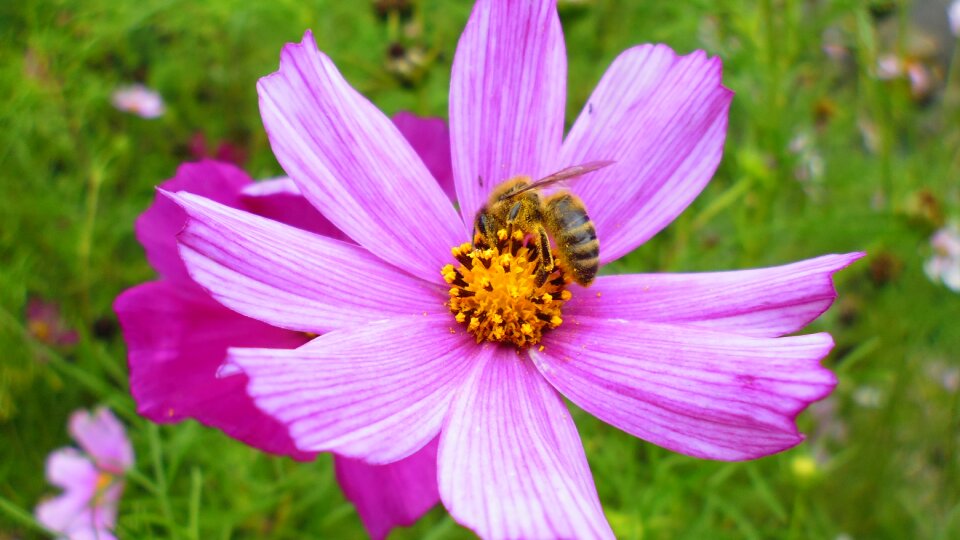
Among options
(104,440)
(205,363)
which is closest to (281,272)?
(205,363)

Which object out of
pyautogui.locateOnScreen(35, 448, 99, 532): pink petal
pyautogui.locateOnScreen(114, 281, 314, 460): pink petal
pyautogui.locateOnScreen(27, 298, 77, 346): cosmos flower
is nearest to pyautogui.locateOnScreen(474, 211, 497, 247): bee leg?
pyautogui.locateOnScreen(114, 281, 314, 460): pink petal

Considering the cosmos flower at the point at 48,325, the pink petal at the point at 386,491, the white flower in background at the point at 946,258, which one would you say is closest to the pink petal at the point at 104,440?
the cosmos flower at the point at 48,325

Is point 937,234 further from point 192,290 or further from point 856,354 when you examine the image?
point 192,290

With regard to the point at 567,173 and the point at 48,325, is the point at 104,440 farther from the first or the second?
the point at 567,173

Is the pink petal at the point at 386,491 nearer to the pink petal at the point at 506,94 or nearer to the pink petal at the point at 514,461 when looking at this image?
the pink petal at the point at 514,461

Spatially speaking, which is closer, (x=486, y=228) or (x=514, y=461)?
(x=514, y=461)

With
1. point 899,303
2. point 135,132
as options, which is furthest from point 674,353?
point 135,132

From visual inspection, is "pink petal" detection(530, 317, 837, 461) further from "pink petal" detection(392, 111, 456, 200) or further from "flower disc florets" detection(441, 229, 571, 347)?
"pink petal" detection(392, 111, 456, 200)
